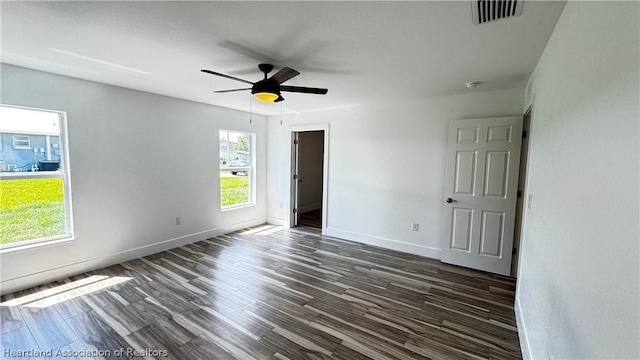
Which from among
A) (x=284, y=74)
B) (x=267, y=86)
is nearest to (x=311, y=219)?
(x=267, y=86)

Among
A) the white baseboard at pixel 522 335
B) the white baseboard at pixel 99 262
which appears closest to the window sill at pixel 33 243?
the white baseboard at pixel 99 262

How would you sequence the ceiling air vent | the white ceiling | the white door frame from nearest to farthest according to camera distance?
the ceiling air vent, the white ceiling, the white door frame

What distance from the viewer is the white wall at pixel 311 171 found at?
6.73 m

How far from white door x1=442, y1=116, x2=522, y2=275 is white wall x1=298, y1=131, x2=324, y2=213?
3742 mm

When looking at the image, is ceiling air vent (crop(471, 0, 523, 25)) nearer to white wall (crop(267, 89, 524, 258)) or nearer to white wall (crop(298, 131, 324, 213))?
white wall (crop(267, 89, 524, 258))

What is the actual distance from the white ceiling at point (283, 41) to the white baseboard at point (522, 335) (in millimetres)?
2242

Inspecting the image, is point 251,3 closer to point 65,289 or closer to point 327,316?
point 327,316

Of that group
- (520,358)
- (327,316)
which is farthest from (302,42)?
(520,358)

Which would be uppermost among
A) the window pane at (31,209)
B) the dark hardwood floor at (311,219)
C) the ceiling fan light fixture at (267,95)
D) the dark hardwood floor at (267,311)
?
the ceiling fan light fixture at (267,95)

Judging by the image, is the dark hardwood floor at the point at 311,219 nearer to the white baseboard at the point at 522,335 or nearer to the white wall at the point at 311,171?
the white wall at the point at 311,171

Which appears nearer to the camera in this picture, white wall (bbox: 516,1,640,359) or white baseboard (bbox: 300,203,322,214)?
white wall (bbox: 516,1,640,359)

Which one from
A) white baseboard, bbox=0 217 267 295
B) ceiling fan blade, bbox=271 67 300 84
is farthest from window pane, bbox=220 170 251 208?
ceiling fan blade, bbox=271 67 300 84

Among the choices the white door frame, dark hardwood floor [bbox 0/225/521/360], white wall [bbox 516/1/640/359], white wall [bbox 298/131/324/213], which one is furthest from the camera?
white wall [bbox 298/131/324/213]

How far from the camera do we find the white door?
3268 mm
